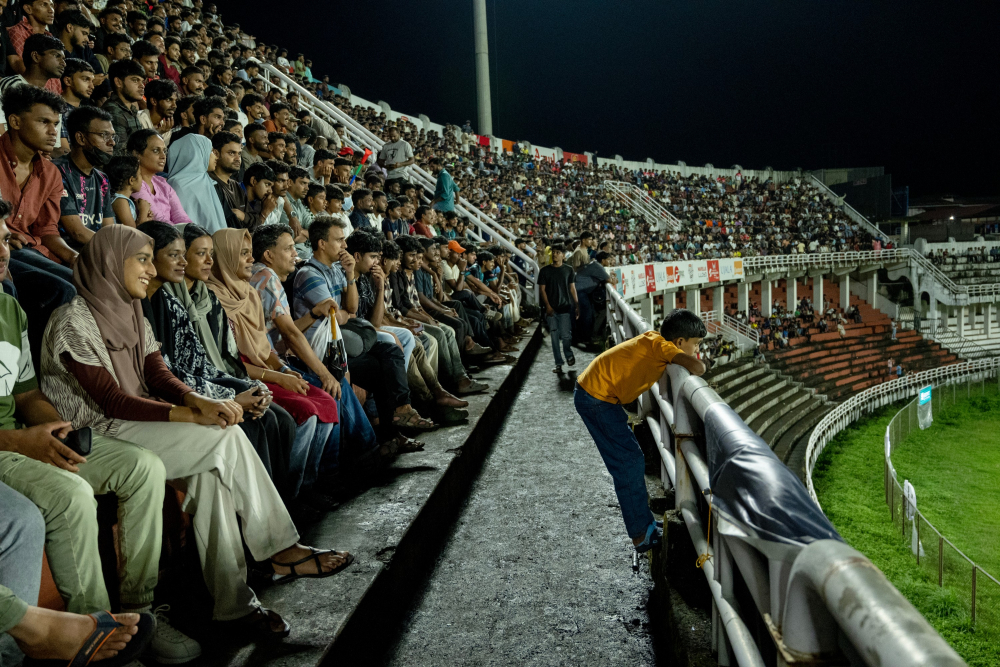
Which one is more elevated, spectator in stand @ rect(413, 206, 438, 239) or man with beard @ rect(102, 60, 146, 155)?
man with beard @ rect(102, 60, 146, 155)

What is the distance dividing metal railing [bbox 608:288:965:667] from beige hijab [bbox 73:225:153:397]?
2.00 m

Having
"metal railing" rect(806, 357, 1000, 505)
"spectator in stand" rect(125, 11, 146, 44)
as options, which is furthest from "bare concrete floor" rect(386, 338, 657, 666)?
"metal railing" rect(806, 357, 1000, 505)

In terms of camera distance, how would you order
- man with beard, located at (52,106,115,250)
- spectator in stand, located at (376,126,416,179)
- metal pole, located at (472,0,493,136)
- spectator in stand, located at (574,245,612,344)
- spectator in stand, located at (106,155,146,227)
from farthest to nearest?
metal pole, located at (472,0,493,136), spectator in stand, located at (376,126,416,179), spectator in stand, located at (574,245,612,344), spectator in stand, located at (106,155,146,227), man with beard, located at (52,106,115,250)

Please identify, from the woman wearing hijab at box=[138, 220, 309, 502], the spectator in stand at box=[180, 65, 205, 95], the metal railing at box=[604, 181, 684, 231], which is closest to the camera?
the woman wearing hijab at box=[138, 220, 309, 502]

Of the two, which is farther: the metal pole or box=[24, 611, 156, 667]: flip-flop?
the metal pole

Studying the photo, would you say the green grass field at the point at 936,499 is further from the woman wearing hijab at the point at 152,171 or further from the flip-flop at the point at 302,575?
the woman wearing hijab at the point at 152,171

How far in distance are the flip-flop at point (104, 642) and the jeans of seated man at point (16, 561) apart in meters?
0.11

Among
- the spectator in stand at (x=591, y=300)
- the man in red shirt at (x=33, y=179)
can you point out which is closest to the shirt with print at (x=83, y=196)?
the man in red shirt at (x=33, y=179)

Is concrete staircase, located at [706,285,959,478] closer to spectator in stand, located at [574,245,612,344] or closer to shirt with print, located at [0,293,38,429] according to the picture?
spectator in stand, located at [574,245,612,344]

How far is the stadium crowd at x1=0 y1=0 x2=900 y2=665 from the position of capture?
1942mm

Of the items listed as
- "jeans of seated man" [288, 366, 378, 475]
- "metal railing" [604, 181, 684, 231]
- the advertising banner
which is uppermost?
"metal railing" [604, 181, 684, 231]

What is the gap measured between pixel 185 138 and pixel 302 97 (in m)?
10.5

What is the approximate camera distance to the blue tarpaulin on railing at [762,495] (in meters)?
1.07

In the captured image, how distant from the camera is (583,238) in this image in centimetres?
1009
